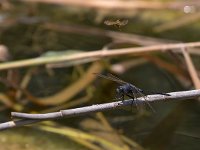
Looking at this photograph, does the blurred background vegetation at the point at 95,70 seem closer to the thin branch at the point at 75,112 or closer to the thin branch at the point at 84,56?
the thin branch at the point at 84,56

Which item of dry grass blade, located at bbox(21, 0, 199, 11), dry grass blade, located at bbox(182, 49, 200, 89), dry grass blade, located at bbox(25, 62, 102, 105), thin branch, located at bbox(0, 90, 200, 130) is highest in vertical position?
dry grass blade, located at bbox(21, 0, 199, 11)

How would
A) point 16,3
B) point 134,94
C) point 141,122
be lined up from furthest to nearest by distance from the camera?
point 16,3 < point 141,122 < point 134,94

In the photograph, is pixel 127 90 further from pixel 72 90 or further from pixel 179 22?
pixel 179 22

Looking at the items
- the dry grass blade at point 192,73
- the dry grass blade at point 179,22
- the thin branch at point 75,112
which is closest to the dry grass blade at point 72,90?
the dry grass blade at point 192,73

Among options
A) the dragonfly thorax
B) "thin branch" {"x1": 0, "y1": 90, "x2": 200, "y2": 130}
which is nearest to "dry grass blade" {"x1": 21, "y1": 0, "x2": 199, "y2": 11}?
the dragonfly thorax

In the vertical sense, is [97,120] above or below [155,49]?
below

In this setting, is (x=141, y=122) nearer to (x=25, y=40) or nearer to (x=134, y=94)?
(x=134, y=94)

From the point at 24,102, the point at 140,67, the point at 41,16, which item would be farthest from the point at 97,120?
the point at 41,16

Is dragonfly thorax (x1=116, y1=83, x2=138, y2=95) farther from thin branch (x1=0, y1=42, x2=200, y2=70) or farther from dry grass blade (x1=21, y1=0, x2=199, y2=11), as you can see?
dry grass blade (x1=21, y1=0, x2=199, y2=11)
